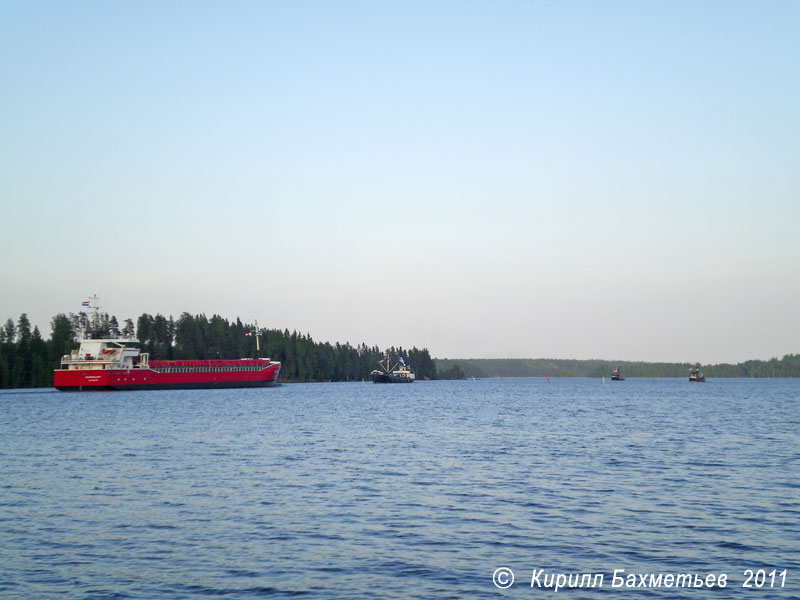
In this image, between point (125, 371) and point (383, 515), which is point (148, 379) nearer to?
point (125, 371)

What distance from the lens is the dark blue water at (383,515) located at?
20.2 metres

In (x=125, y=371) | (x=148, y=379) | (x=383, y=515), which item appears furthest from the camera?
(x=148, y=379)

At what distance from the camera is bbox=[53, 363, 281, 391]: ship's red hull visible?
16288 centimetres

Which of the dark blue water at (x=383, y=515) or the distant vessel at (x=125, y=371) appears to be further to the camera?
the distant vessel at (x=125, y=371)

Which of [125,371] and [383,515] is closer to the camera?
[383,515]

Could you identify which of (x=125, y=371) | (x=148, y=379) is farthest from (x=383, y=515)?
(x=148, y=379)

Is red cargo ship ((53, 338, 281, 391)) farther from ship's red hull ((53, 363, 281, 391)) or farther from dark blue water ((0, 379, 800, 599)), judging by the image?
dark blue water ((0, 379, 800, 599))

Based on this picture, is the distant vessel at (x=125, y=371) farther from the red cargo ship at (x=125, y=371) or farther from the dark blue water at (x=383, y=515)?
A: the dark blue water at (x=383, y=515)

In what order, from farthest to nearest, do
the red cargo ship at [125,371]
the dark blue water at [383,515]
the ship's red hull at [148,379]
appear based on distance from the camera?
the red cargo ship at [125,371]
the ship's red hull at [148,379]
the dark blue water at [383,515]

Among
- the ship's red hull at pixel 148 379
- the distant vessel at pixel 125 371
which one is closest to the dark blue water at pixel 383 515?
the ship's red hull at pixel 148 379

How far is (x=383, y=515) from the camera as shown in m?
28.4

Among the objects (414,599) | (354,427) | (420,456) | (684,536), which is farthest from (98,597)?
(354,427)

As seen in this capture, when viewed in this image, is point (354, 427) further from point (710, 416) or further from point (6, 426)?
point (710, 416)

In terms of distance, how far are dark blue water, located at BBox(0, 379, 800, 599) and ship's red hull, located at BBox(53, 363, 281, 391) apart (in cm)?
11299
